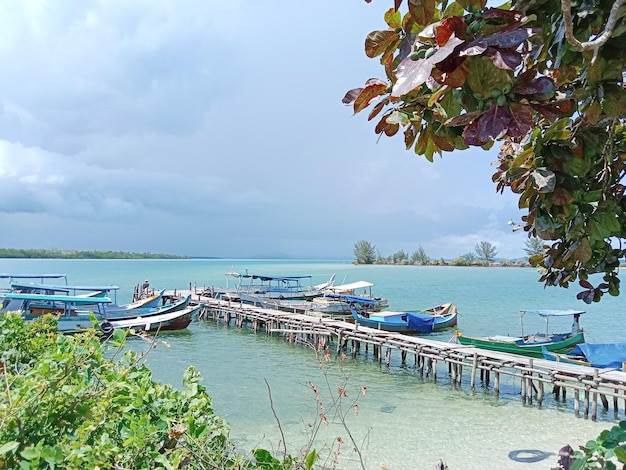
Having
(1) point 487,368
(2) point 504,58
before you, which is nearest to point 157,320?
(1) point 487,368

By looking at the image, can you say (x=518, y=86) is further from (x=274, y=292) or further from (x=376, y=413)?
(x=274, y=292)

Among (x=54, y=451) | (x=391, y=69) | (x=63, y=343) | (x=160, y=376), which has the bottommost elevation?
(x=160, y=376)

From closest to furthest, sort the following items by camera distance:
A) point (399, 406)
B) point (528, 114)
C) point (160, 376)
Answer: point (528, 114) < point (399, 406) < point (160, 376)

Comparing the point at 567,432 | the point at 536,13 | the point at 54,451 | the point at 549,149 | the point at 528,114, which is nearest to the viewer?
the point at 528,114

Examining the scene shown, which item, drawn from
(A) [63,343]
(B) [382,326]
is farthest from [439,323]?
(A) [63,343]

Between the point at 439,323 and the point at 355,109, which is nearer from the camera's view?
the point at 355,109

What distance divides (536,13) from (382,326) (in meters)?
21.0

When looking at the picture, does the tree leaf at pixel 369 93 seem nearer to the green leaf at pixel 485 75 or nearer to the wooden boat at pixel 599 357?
the green leaf at pixel 485 75

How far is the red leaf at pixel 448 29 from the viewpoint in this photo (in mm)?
1208

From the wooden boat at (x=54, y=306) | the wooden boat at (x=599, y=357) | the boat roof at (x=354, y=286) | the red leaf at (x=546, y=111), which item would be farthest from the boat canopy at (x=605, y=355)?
the wooden boat at (x=54, y=306)

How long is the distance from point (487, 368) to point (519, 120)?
13.1 meters

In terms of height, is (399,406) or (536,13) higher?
(536,13)

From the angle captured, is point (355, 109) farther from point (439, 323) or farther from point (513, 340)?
point (439, 323)

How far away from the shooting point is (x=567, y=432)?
9977mm
